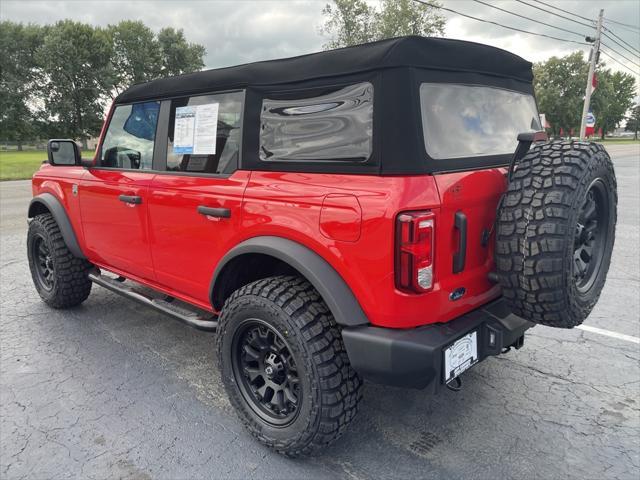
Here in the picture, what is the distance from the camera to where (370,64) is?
2.02 meters

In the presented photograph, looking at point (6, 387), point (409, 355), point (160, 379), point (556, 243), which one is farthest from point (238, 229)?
point (6, 387)

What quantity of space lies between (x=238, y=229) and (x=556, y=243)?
1526mm

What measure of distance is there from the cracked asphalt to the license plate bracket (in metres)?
0.54

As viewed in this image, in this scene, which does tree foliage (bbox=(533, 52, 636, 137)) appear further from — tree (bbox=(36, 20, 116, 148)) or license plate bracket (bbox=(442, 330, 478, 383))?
license plate bracket (bbox=(442, 330, 478, 383))

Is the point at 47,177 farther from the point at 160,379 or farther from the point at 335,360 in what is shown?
the point at 335,360

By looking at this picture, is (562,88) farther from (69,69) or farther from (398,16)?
(69,69)

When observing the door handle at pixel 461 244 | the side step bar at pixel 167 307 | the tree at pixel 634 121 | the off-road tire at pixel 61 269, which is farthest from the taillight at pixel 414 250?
the tree at pixel 634 121

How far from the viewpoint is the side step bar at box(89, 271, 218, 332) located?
282cm

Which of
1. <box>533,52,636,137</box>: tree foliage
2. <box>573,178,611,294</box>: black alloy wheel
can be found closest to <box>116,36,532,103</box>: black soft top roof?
<box>573,178,611,294</box>: black alloy wheel

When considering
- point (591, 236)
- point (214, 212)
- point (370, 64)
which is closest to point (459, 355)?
point (591, 236)

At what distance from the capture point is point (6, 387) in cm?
296

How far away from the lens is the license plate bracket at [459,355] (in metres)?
1.99

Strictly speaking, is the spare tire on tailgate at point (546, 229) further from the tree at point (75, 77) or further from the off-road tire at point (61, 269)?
the tree at point (75, 77)

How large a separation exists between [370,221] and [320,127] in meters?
0.61
